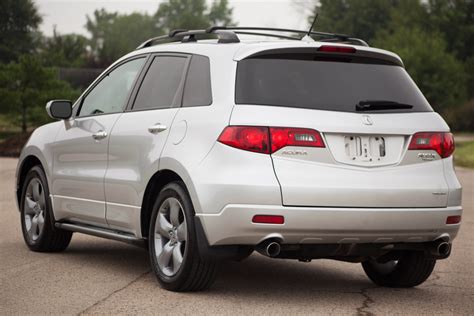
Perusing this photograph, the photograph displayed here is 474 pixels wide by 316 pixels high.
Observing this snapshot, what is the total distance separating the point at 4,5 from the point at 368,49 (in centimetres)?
7961

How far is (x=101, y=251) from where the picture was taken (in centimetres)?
1005

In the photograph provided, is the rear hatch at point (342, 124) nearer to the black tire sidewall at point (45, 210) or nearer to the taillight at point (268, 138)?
the taillight at point (268, 138)

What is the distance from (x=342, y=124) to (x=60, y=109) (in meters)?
3.14

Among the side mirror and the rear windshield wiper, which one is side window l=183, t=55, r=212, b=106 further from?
the side mirror

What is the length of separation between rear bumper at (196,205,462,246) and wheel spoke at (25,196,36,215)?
3.32 metres

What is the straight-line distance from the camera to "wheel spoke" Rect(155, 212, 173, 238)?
7.51m

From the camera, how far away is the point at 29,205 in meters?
9.95

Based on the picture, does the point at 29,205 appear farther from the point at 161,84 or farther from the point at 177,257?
→ the point at 177,257

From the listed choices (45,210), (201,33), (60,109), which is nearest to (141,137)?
(201,33)

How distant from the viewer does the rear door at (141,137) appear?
7.75 m

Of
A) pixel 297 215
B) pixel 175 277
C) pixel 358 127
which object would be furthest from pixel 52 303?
pixel 358 127

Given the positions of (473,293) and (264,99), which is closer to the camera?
(264,99)

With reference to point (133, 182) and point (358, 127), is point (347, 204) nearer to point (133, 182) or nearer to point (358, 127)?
point (358, 127)

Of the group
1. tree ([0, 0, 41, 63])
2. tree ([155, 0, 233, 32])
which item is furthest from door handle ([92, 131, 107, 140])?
tree ([155, 0, 233, 32])
